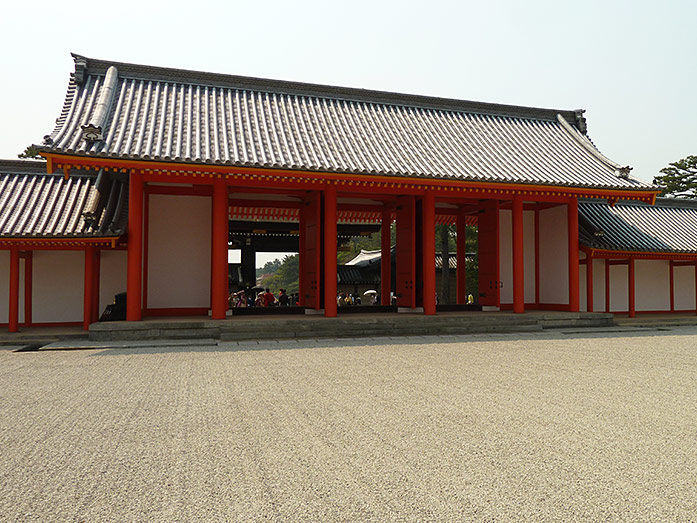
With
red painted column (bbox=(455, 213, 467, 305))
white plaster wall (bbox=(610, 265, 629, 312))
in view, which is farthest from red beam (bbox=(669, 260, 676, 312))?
red painted column (bbox=(455, 213, 467, 305))

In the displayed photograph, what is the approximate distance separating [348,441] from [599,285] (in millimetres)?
14093

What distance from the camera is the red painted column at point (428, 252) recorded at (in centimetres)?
1219

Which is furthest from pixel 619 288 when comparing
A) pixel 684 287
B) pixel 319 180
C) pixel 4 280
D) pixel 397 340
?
pixel 4 280

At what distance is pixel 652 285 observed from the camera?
16.5 m

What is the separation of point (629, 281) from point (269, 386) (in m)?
13.1

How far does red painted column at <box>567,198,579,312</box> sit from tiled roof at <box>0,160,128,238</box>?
1084cm

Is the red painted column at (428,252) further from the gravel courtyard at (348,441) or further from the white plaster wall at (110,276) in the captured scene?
the white plaster wall at (110,276)

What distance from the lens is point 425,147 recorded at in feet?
44.2

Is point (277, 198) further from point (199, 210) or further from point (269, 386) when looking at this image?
point (269, 386)

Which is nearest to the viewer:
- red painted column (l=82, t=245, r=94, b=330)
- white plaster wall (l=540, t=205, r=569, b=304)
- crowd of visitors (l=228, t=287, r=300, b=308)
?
red painted column (l=82, t=245, r=94, b=330)

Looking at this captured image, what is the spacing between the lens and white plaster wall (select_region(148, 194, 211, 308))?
12.4m

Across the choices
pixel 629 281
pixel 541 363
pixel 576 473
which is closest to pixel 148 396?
pixel 576 473

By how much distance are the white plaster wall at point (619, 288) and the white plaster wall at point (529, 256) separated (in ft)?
8.90

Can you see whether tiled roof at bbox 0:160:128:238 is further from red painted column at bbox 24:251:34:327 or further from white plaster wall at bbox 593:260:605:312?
white plaster wall at bbox 593:260:605:312
